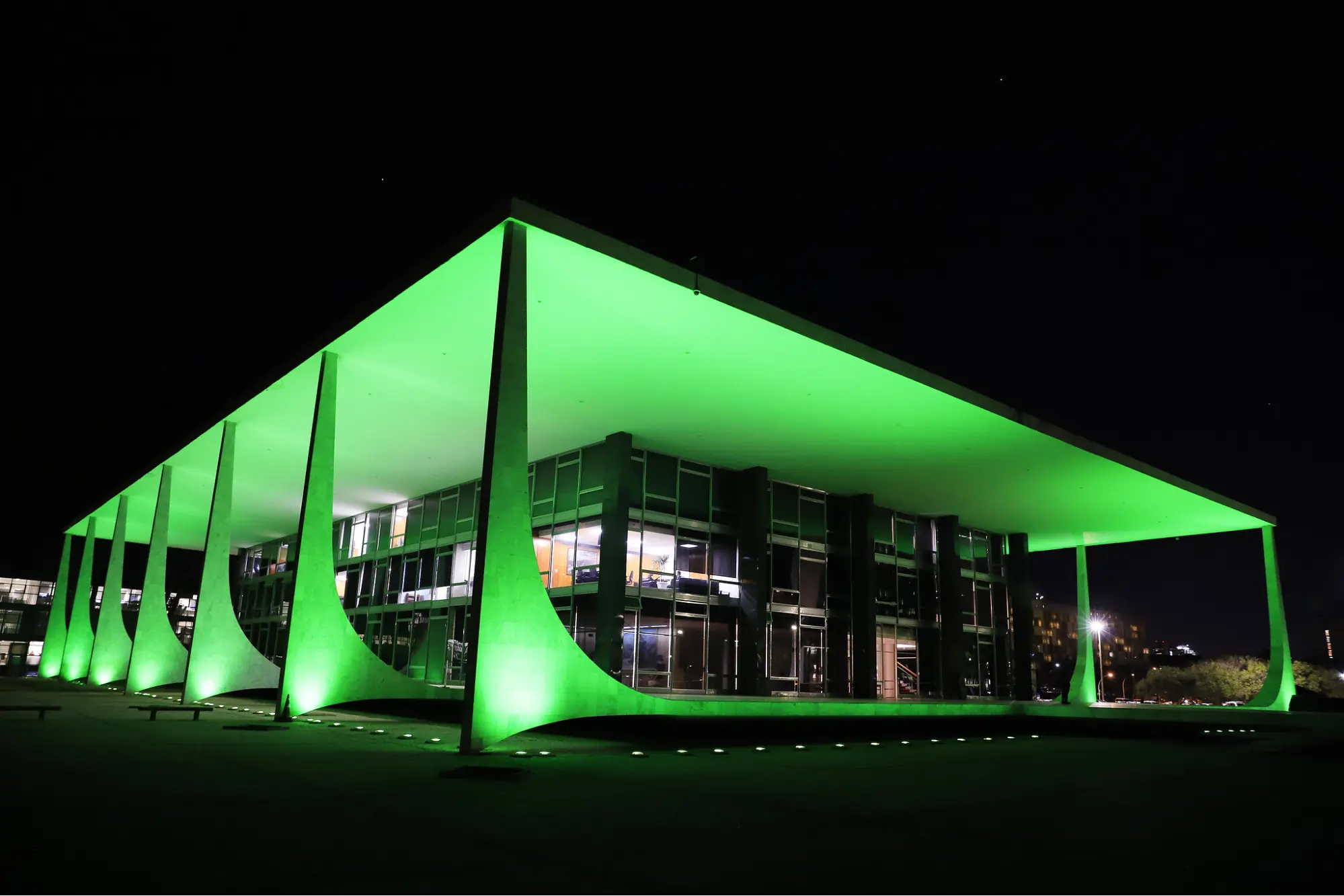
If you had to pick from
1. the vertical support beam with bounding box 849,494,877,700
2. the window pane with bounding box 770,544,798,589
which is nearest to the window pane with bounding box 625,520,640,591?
the window pane with bounding box 770,544,798,589

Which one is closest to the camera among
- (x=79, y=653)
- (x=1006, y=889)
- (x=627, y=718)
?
(x=1006, y=889)

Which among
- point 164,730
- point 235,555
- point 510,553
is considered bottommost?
point 164,730

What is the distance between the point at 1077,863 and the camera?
4.80 metres

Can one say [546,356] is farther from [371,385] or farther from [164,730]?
[164,730]

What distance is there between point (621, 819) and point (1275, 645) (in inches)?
1117

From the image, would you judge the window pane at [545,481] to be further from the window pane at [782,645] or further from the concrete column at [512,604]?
the concrete column at [512,604]

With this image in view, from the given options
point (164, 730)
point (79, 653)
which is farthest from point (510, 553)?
point (79, 653)

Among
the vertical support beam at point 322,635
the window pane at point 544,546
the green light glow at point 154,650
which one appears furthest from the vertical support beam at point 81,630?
the vertical support beam at point 322,635

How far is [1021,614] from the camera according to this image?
30.2 meters

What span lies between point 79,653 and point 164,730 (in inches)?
972

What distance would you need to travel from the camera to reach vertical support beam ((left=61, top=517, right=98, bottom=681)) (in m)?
31.2

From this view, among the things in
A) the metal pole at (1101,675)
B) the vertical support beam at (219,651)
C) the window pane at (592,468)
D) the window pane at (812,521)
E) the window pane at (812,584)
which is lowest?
the metal pole at (1101,675)

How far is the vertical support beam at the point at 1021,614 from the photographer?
29.7 m

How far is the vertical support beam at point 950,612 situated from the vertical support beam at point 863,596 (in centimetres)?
335
